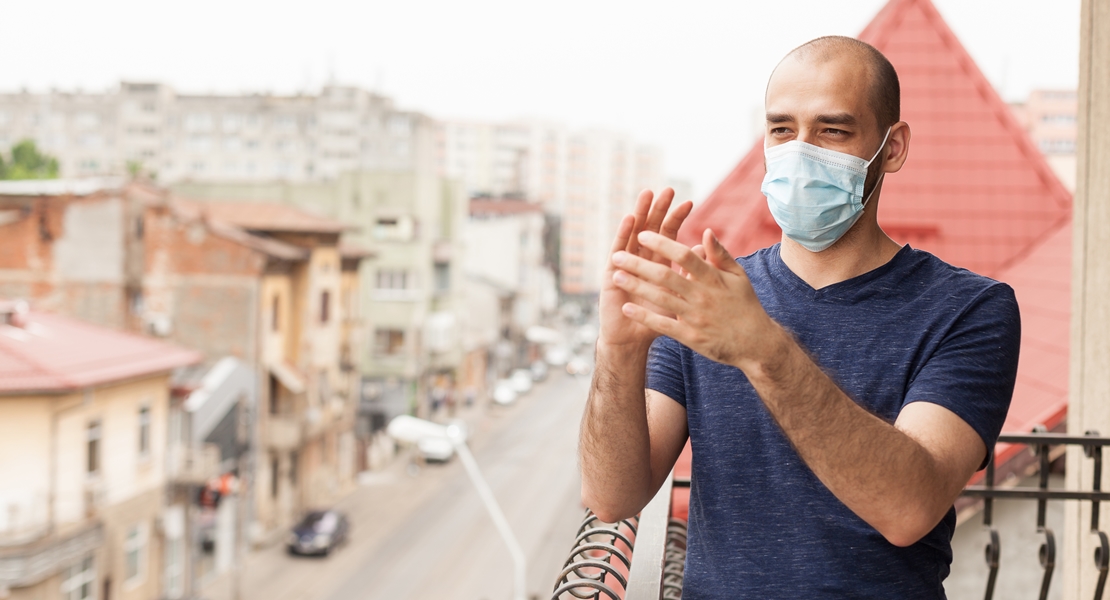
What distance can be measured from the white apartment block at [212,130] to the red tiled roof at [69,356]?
37.4 metres

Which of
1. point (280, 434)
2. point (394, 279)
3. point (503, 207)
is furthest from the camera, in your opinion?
point (503, 207)

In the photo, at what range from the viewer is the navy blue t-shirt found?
57.5 inches

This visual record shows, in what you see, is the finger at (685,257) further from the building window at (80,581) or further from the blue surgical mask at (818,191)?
the building window at (80,581)

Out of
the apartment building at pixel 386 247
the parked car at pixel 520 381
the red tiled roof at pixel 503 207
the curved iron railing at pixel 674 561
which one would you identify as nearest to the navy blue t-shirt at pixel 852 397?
the curved iron railing at pixel 674 561

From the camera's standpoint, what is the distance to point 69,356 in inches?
615

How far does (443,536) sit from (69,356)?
37.0 ft

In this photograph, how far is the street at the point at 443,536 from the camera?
816 inches

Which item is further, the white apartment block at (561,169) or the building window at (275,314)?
the white apartment block at (561,169)

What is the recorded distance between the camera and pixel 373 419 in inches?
1223

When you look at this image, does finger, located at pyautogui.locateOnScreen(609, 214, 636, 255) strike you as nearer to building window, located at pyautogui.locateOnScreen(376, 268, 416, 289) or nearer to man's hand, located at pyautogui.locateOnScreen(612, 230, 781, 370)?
man's hand, located at pyautogui.locateOnScreen(612, 230, 781, 370)

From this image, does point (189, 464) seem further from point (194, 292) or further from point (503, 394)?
point (503, 394)

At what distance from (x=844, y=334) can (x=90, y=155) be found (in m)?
64.5

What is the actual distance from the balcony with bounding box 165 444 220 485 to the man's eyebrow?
1866cm

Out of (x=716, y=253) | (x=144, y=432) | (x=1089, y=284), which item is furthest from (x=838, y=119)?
(x=144, y=432)
